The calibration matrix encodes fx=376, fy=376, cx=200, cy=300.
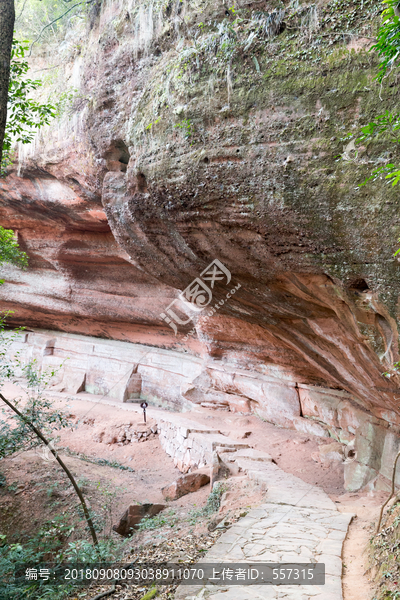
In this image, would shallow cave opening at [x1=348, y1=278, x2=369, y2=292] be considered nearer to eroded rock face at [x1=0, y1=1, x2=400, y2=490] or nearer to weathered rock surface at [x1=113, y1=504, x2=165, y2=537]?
eroded rock face at [x1=0, y1=1, x2=400, y2=490]

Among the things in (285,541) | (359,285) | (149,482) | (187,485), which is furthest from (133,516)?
(359,285)

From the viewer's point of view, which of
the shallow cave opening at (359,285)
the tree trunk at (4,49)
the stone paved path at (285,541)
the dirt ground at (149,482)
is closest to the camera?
the stone paved path at (285,541)

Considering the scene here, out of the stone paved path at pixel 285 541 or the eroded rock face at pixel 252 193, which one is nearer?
the stone paved path at pixel 285 541

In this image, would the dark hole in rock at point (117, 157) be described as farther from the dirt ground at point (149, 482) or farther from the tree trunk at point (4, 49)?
the dirt ground at point (149, 482)

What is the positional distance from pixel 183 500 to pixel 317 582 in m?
4.67

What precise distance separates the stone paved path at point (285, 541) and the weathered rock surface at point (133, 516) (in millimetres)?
2380

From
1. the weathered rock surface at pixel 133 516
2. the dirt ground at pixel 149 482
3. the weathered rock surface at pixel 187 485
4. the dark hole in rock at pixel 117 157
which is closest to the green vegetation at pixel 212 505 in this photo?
the dirt ground at pixel 149 482

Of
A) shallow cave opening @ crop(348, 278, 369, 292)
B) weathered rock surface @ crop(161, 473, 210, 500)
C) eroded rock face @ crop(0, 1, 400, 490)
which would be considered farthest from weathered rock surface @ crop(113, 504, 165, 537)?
shallow cave opening @ crop(348, 278, 369, 292)

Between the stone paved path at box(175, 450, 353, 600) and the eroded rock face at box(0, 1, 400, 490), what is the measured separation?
178cm

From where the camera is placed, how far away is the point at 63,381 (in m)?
15.8

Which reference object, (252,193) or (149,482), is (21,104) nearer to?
(252,193)

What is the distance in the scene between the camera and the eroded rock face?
3.70 meters

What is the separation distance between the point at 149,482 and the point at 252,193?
25.9 ft

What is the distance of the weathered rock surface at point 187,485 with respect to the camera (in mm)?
7719
